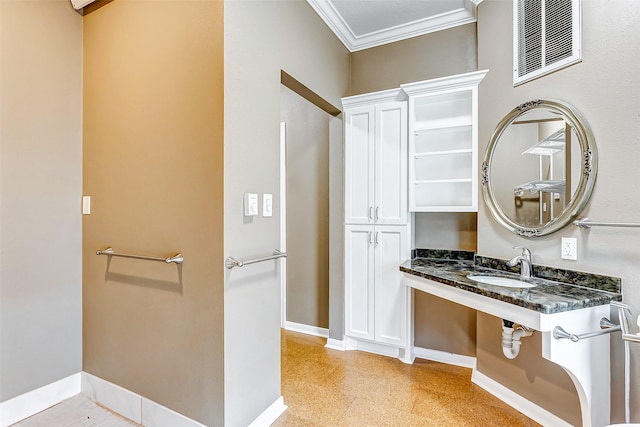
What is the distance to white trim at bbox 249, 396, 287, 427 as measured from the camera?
A: 1.67 metres

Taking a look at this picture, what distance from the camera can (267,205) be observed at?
1.74m

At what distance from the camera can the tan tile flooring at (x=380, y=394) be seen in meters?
1.80

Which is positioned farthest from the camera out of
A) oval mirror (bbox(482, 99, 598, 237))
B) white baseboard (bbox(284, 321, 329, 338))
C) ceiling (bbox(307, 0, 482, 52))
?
white baseboard (bbox(284, 321, 329, 338))

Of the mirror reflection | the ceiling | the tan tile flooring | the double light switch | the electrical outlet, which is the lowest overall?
the tan tile flooring

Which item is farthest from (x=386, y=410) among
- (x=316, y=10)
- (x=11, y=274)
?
(x=316, y=10)

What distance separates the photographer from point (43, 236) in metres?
1.90

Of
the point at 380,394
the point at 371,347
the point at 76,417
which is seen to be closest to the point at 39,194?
the point at 76,417

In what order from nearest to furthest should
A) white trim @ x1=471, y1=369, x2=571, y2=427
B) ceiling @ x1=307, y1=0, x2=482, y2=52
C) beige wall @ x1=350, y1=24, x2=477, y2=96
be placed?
white trim @ x1=471, y1=369, x2=571, y2=427 < ceiling @ x1=307, y1=0, x2=482, y2=52 < beige wall @ x1=350, y1=24, x2=477, y2=96

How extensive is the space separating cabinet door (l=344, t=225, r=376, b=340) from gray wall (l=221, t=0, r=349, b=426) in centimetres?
99

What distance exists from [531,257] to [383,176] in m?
1.19

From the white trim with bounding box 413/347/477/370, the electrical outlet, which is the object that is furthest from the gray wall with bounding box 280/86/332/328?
the electrical outlet

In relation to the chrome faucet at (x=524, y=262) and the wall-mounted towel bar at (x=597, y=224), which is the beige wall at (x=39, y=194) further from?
the wall-mounted towel bar at (x=597, y=224)

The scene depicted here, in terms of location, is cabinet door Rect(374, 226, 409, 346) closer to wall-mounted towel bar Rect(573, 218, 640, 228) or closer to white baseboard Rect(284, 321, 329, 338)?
white baseboard Rect(284, 321, 329, 338)

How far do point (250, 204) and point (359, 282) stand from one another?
143 cm
